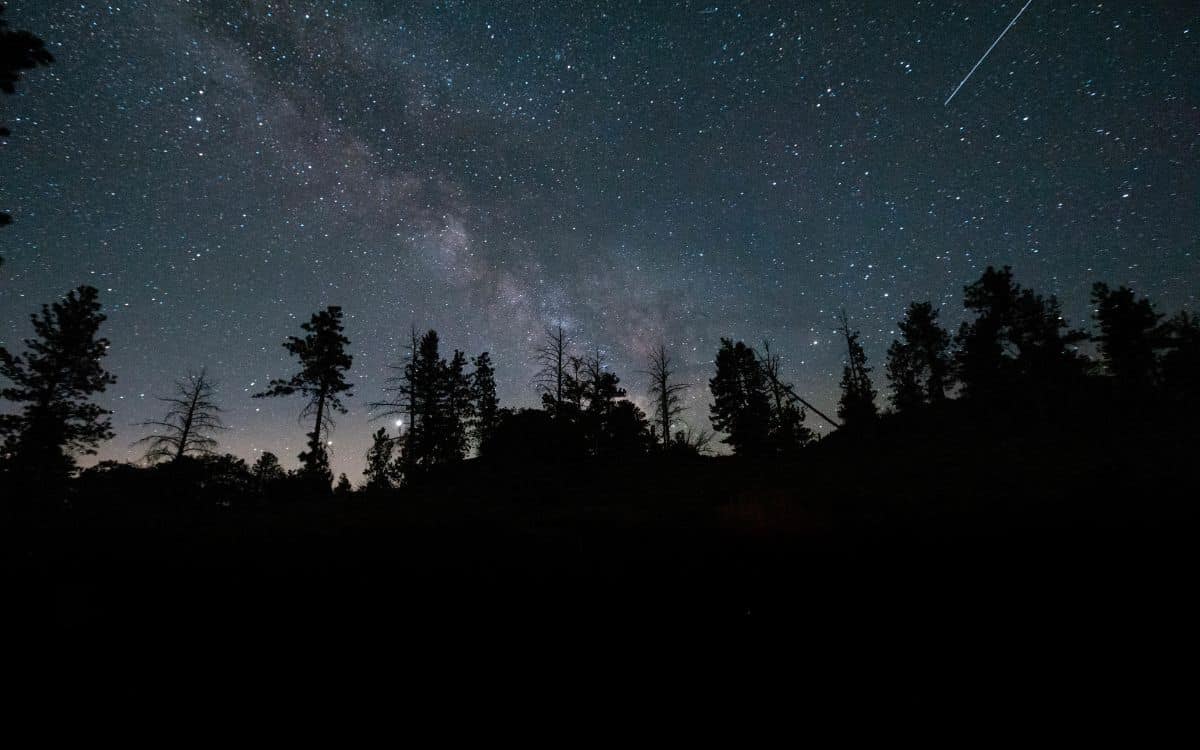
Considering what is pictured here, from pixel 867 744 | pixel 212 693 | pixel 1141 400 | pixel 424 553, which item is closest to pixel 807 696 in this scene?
pixel 867 744

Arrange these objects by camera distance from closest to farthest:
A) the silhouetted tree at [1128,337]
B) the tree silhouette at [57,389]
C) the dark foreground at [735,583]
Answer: the dark foreground at [735,583] → the tree silhouette at [57,389] → the silhouetted tree at [1128,337]

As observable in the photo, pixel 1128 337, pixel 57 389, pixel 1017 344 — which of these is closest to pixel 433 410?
pixel 57 389

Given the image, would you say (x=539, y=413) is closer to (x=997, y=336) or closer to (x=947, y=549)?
(x=947, y=549)

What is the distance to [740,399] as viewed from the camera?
45.4 meters

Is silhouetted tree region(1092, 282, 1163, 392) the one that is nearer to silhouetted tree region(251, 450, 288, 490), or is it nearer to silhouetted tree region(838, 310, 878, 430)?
silhouetted tree region(838, 310, 878, 430)

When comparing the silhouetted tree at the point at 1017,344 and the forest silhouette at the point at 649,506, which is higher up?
the silhouetted tree at the point at 1017,344

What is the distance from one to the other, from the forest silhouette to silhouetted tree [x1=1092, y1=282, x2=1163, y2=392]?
0.62ft

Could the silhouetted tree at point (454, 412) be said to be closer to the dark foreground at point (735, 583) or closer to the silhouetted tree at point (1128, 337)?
the dark foreground at point (735, 583)

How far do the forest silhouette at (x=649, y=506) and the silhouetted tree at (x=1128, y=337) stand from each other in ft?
0.62

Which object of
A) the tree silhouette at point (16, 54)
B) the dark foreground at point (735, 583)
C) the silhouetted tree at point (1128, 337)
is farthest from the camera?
the silhouetted tree at point (1128, 337)

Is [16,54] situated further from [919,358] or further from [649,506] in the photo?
[919,358]

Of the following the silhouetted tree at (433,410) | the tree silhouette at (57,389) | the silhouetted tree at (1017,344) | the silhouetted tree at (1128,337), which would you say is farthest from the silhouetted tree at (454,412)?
the silhouetted tree at (1128,337)

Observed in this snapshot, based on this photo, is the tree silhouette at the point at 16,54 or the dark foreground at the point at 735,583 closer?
the dark foreground at the point at 735,583

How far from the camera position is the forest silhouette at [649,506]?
597 centimetres
